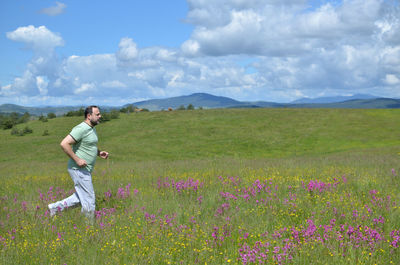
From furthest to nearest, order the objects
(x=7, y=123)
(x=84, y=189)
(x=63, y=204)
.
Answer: (x=7, y=123) → (x=63, y=204) → (x=84, y=189)

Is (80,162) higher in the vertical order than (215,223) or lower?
higher

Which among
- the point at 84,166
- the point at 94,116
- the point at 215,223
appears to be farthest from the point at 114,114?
the point at 215,223

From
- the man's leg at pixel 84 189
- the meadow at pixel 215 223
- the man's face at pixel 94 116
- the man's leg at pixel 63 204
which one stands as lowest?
the meadow at pixel 215 223

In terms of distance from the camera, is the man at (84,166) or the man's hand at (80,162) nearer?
the man's hand at (80,162)

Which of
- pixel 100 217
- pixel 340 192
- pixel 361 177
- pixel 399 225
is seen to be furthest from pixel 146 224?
pixel 361 177

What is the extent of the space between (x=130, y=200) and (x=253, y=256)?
13.8ft

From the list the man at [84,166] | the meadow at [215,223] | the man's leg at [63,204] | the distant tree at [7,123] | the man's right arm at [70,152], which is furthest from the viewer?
the distant tree at [7,123]

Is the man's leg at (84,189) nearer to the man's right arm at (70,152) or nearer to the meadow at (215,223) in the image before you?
the meadow at (215,223)

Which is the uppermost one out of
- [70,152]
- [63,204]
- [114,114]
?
[114,114]

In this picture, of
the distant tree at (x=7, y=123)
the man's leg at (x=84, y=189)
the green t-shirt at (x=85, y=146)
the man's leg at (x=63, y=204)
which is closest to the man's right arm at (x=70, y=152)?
the green t-shirt at (x=85, y=146)

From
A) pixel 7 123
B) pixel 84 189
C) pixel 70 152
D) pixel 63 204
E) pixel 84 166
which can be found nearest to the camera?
pixel 70 152

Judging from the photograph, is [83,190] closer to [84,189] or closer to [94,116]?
[84,189]

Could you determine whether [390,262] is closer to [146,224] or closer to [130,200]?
[146,224]

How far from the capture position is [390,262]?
184 inches
